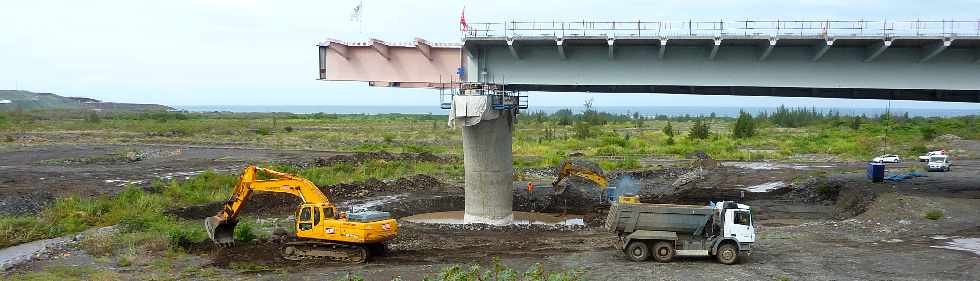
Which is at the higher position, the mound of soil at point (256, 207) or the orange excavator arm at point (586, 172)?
the orange excavator arm at point (586, 172)

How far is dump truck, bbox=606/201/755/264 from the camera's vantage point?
22312mm

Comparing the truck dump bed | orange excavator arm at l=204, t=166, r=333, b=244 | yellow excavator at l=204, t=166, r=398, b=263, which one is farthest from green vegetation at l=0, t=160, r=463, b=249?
the truck dump bed

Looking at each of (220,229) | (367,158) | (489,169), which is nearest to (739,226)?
(489,169)

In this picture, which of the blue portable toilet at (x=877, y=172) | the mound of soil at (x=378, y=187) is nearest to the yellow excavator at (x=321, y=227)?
the mound of soil at (x=378, y=187)

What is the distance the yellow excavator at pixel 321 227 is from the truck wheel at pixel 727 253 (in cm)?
909

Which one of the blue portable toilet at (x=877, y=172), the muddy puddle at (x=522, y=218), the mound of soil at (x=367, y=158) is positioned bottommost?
the muddy puddle at (x=522, y=218)

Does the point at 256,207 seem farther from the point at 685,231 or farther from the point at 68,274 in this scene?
the point at 685,231

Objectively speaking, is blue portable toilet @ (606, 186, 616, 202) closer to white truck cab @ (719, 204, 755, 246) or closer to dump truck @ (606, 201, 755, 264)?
dump truck @ (606, 201, 755, 264)

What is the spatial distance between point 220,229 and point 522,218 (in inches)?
545

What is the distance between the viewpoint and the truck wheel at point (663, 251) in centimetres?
2272

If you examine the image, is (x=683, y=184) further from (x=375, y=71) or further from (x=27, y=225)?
(x=27, y=225)

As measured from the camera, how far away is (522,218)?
116 ft

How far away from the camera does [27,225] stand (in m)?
28.1

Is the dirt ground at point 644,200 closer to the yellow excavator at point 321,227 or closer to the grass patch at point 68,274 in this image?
the grass patch at point 68,274
